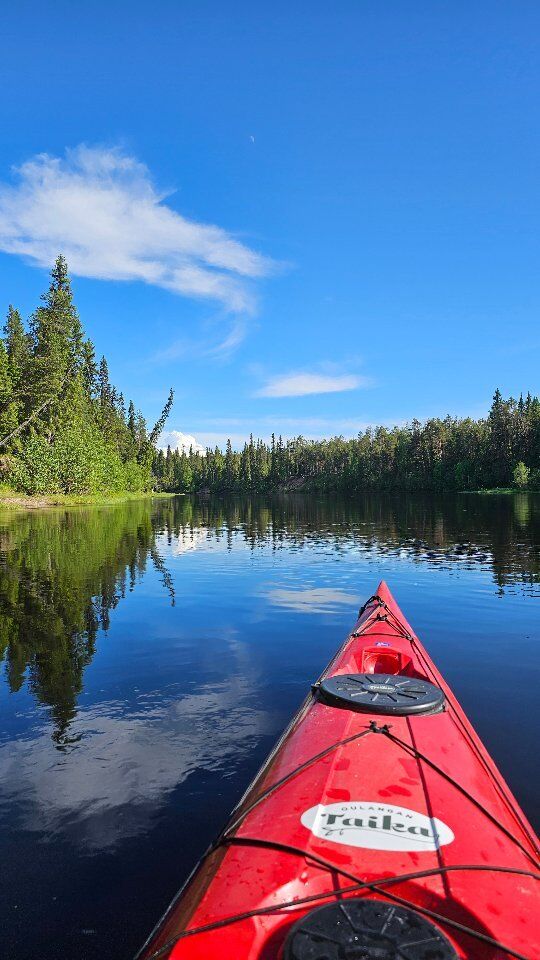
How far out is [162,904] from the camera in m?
4.38

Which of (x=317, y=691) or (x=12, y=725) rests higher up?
(x=317, y=691)

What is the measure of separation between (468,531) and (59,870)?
1270 inches

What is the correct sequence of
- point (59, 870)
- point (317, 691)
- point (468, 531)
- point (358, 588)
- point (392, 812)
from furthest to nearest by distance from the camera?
point (468, 531) < point (358, 588) < point (317, 691) < point (59, 870) < point (392, 812)

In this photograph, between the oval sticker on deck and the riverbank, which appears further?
the riverbank

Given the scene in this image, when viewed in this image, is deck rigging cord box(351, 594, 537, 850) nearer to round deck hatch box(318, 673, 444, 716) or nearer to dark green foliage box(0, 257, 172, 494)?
round deck hatch box(318, 673, 444, 716)

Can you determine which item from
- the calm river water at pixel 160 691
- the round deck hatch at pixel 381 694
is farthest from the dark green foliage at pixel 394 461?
the round deck hatch at pixel 381 694

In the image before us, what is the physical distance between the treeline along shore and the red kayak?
5833 cm

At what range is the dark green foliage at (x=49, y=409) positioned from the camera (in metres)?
58.2

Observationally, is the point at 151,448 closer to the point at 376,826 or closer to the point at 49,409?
the point at 49,409

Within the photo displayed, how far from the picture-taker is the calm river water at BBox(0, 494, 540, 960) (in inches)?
183

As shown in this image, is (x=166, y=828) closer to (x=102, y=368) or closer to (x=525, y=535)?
(x=525, y=535)

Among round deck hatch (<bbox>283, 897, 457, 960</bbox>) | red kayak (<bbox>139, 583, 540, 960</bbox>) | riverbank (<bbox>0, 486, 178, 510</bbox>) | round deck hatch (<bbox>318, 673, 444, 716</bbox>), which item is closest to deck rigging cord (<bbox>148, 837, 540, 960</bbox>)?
red kayak (<bbox>139, 583, 540, 960</bbox>)

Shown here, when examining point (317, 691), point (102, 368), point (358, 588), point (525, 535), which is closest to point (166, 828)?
point (317, 691)

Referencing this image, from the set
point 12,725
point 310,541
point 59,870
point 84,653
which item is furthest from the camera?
point 310,541
